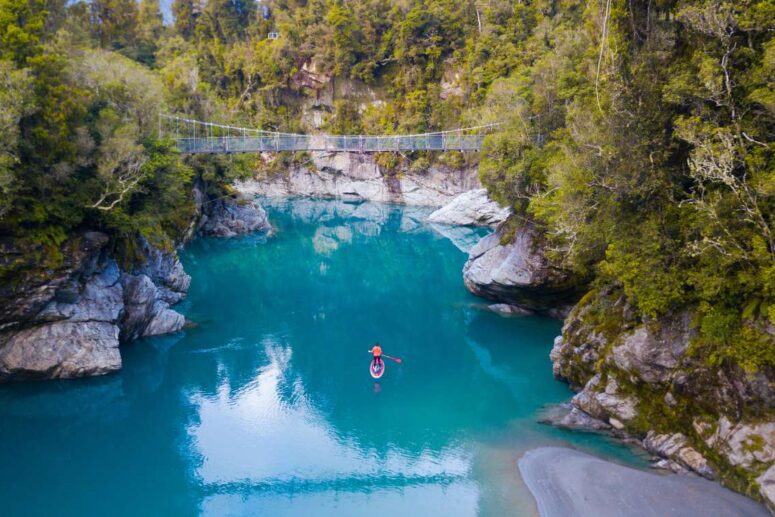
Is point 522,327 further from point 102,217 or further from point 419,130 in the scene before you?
point 419,130

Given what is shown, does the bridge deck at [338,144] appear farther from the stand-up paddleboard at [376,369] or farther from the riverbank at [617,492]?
the riverbank at [617,492]

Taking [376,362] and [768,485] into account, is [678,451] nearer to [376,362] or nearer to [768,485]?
[768,485]

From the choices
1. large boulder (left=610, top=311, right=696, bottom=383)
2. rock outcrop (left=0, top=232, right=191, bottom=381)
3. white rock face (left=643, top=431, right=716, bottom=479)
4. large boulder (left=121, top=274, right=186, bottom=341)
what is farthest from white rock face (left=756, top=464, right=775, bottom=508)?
large boulder (left=121, top=274, right=186, bottom=341)

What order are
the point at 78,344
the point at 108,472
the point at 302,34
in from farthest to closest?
the point at 302,34 → the point at 78,344 → the point at 108,472

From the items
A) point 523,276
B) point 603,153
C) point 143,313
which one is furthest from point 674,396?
point 143,313

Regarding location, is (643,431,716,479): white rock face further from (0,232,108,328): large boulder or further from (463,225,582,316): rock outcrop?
(0,232,108,328): large boulder

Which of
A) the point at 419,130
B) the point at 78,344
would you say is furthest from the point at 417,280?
the point at 419,130
